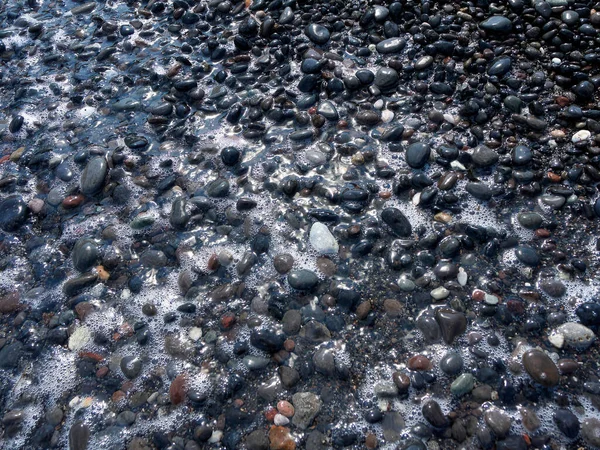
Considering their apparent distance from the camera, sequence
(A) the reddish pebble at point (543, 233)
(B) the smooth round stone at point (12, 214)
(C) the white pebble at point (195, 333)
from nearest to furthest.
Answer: (C) the white pebble at point (195, 333), (A) the reddish pebble at point (543, 233), (B) the smooth round stone at point (12, 214)

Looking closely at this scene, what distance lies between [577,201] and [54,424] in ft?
10.6

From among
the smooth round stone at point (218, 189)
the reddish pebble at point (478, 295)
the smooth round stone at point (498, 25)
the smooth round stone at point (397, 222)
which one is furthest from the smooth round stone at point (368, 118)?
the reddish pebble at point (478, 295)

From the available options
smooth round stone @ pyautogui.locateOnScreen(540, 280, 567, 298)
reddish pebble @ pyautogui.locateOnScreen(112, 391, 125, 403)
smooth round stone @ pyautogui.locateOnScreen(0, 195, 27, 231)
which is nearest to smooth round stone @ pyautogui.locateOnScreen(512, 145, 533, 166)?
smooth round stone @ pyautogui.locateOnScreen(540, 280, 567, 298)

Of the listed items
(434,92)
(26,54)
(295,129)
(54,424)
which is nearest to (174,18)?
(26,54)

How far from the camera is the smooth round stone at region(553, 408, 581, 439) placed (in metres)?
2.21

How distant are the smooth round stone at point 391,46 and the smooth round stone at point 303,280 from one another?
201 centimetres

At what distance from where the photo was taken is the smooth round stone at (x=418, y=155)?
312 centimetres

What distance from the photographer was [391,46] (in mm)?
3721

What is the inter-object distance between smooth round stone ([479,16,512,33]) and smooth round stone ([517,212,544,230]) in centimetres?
161

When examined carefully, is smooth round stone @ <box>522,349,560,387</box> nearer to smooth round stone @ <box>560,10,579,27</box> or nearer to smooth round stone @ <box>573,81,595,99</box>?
smooth round stone @ <box>573,81,595,99</box>

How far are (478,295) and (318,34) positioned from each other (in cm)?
243

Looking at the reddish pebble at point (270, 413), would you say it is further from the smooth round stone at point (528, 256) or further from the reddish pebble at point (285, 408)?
the smooth round stone at point (528, 256)

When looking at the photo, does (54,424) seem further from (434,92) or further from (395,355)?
(434,92)

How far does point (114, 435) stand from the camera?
239 centimetres
